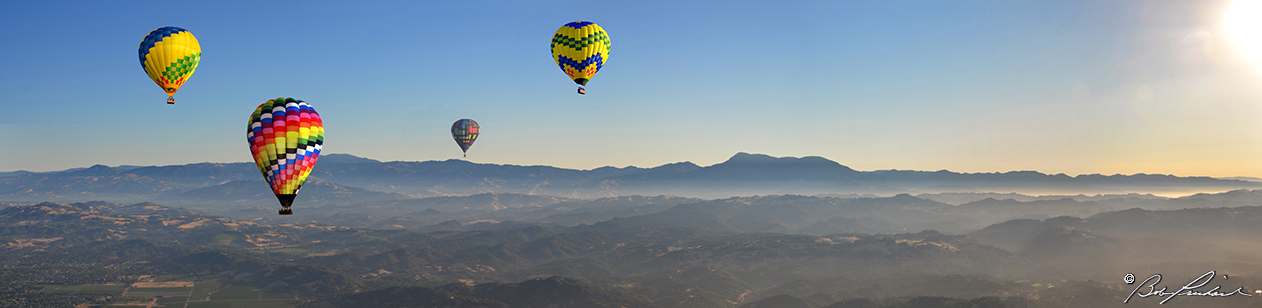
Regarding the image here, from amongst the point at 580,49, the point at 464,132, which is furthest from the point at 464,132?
the point at 580,49

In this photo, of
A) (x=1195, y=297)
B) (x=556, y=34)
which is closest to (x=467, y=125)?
(x=556, y=34)

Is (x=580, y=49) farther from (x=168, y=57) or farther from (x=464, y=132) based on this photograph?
(x=464, y=132)

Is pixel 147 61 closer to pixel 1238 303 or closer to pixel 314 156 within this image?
pixel 314 156

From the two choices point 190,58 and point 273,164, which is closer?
point 273,164

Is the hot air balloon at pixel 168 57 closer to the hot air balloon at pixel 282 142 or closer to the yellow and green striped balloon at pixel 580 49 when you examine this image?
the hot air balloon at pixel 282 142

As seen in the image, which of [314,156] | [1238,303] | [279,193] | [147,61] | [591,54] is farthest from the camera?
[1238,303]

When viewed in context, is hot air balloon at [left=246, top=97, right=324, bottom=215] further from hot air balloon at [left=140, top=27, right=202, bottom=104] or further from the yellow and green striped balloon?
the yellow and green striped balloon

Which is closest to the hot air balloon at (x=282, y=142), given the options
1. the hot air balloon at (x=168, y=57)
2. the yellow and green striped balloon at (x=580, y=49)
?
the hot air balloon at (x=168, y=57)
